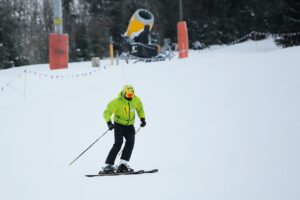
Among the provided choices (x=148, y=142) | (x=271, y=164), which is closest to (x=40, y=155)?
(x=148, y=142)

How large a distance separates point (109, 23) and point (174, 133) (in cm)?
3452

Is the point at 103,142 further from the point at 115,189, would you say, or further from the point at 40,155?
the point at 115,189

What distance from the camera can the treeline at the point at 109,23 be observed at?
37156 millimetres

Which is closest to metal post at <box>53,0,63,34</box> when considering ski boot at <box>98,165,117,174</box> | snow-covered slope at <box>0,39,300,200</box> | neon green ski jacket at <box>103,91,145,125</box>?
snow-covered slope at <box>0,39,300,200</box>

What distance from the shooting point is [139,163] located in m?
8.12

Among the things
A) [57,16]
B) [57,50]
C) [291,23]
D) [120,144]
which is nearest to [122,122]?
[120,144]

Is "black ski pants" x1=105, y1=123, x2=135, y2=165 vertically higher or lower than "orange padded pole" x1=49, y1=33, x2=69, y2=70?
lower

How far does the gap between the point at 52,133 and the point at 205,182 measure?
5.77m

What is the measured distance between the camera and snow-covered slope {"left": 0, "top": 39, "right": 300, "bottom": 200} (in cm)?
625

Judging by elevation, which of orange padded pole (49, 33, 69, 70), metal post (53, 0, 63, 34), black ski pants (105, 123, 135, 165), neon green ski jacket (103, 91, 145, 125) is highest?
metal post (53, 0, 63, 34)

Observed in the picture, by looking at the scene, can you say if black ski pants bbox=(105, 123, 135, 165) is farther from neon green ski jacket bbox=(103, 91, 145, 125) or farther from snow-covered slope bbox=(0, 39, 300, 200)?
snow-covered slope bbox=(0, 39, 300, 200)

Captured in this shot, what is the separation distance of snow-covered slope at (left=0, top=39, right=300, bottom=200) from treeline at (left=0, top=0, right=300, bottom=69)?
19.2 m

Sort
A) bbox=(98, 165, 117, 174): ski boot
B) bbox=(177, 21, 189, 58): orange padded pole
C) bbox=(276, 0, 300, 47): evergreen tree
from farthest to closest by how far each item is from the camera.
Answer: bbox=(276, 0, 300, 47): evergreen tree < bbox=(177, 21, 189, 58): orange padded pole < bbox=(98, 165, 117, 174): ski boot

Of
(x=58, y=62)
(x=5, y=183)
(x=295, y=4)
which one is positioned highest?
(x=295, y=4)
